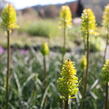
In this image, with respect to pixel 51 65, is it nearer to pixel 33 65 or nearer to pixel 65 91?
pixel 33 65

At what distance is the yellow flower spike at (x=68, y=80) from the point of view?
2490 millimetres

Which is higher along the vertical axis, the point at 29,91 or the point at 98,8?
the point at 98,8

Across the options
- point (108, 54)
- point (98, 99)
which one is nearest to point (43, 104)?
point (98, 99)

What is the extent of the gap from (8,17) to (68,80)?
1.57m

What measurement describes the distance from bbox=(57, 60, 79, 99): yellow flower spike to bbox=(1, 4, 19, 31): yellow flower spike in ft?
4.78

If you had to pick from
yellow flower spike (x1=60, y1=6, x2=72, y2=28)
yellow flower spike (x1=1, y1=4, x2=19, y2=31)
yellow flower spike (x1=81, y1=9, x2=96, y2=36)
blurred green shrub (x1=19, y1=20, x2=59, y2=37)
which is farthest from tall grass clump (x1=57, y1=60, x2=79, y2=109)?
blurred green shrub (x1=19, y1=20, x2=59, y2=37)

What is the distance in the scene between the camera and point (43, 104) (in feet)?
14.9

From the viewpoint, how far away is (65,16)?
457 centimetres

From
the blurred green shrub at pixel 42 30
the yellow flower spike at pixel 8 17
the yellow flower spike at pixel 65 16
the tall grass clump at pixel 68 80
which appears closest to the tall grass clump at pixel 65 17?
the yellow flower spike at pixel 65 16

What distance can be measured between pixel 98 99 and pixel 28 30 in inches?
533

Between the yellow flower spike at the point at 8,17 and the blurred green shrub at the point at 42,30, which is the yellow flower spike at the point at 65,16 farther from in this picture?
the blurred green shrub at the point at 42,30

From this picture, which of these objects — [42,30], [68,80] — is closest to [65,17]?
[68,80]

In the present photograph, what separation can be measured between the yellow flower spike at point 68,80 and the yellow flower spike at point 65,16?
6.64 ft

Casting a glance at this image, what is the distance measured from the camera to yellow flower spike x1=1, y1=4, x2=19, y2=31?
12.6ft
